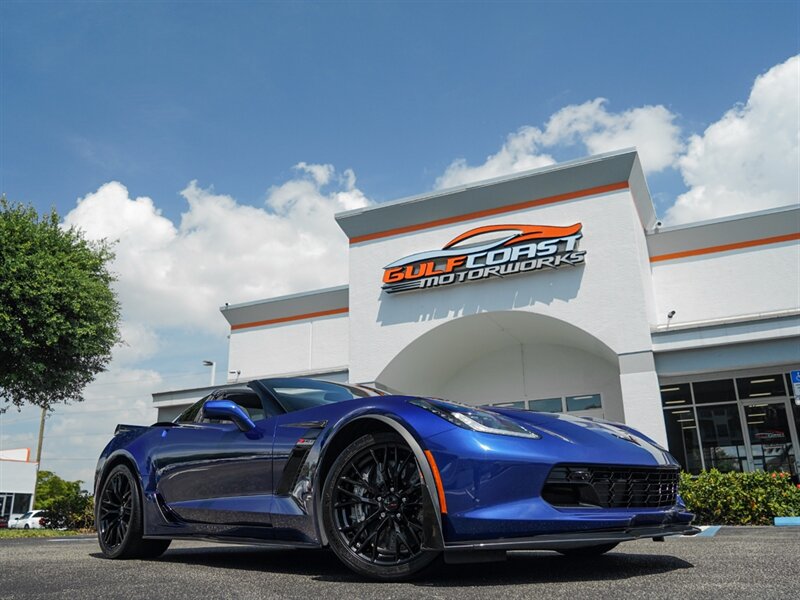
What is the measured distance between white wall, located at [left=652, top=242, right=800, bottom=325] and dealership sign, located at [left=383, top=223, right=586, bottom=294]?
293cm

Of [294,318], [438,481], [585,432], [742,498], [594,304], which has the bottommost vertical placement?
[742,498]

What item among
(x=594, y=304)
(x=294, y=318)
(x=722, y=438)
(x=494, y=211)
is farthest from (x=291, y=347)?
(x=722, y=438)

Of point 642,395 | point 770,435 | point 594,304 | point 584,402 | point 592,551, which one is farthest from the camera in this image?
point 584,402

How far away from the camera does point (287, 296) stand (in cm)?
2042

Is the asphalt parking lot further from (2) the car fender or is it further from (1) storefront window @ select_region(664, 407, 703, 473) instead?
(1) storefront window @ select_region(664, 407, 703, 473)

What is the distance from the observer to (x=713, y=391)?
52.5ft

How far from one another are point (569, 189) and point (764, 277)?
16.4 ft

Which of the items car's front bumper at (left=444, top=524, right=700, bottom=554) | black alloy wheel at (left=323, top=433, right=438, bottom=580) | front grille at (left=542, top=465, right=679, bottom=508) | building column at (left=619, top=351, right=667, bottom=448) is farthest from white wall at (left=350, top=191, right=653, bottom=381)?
black alloy wheel at (left=323, top=433, right=438, bottom=580)

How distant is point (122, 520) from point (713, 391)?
1467cm

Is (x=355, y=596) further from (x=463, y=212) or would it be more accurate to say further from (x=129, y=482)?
(x=463, y=212)

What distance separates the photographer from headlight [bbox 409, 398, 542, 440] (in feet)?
10.3

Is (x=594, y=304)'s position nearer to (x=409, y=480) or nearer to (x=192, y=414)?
(x=192, y=414)

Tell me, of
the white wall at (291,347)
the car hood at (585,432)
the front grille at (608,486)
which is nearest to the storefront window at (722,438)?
the white wall at (291,347)

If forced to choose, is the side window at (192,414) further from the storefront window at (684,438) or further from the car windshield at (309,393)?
the storefront window at (684,438)
